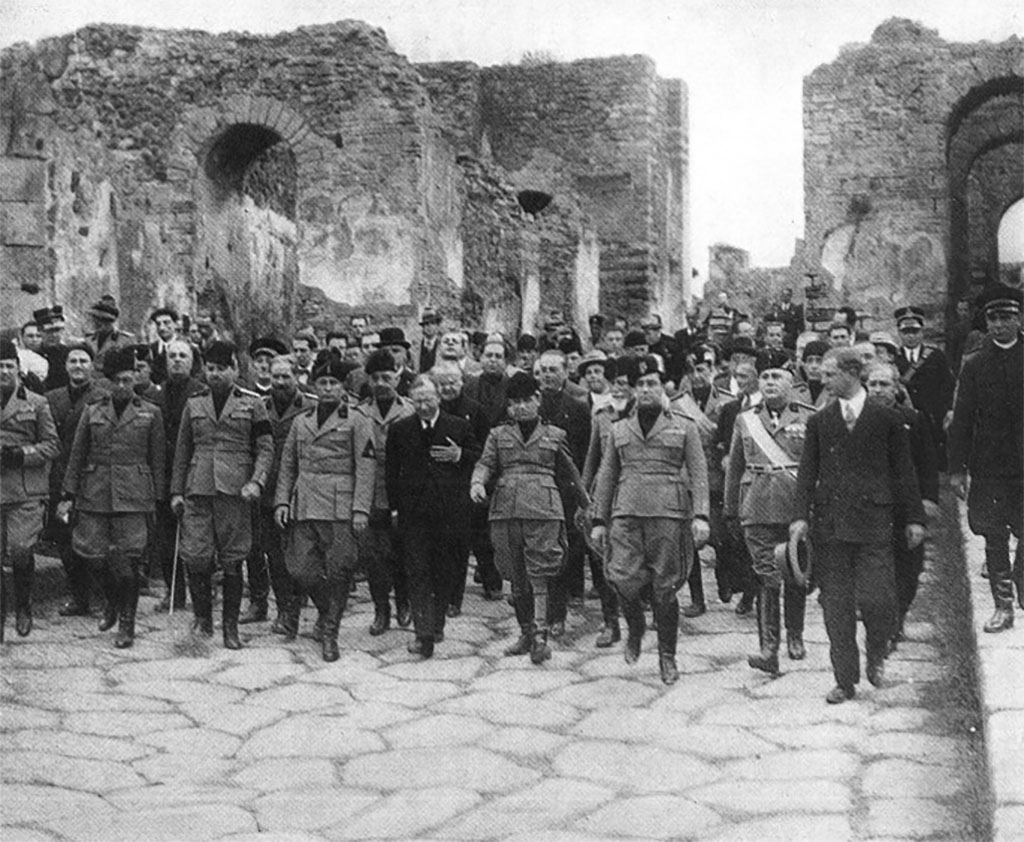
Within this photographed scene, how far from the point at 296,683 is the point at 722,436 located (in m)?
3.04

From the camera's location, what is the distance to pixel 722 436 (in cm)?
881

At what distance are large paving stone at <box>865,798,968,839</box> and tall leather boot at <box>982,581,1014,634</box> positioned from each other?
1900mm

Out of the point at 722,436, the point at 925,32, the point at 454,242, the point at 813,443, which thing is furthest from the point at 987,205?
the point at 813,443

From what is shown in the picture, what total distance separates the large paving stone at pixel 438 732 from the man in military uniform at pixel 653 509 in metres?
1.09

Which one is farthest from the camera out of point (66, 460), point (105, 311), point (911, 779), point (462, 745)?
point (105, 311)

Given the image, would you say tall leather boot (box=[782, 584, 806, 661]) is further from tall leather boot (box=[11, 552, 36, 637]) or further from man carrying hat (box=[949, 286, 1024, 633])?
tall leather boot (box=[11, 552, 36, 637])

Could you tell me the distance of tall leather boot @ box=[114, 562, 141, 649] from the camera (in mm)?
7883

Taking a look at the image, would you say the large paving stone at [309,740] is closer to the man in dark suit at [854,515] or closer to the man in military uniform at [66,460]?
the man in dark suit at [854,515]

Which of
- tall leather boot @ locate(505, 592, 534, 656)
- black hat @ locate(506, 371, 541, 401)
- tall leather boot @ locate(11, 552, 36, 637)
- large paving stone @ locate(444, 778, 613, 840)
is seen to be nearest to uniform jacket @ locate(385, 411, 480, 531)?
black hat @ locate(506, 371, 541, 401)

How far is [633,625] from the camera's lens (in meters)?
7.32

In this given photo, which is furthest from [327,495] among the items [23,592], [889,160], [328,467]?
[889,160]

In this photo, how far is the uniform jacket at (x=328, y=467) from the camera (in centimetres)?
782

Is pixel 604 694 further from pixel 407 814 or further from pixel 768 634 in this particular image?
pixel 407 814

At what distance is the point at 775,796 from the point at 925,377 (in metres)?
6.21
